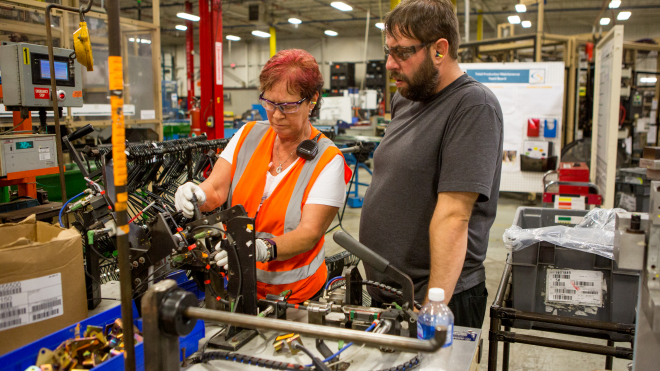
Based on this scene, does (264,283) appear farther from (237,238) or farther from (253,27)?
(253,27)

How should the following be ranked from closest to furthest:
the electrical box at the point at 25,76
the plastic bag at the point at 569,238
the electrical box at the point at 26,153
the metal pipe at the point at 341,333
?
the metal pipe at the point at 341,333 < the plastic bag at the point at 569,238 < the electrical box at the point at 26,153 < the electrical box at the point at 25,76

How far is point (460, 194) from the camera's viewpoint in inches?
46.2

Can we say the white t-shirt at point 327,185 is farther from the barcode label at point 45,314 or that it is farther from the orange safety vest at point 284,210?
the barcode label at point 45,314

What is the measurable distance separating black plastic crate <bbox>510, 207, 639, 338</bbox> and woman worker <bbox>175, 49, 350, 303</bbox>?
747mm

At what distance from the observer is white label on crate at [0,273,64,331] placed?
107cm

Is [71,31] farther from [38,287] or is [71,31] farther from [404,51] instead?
[404,51]

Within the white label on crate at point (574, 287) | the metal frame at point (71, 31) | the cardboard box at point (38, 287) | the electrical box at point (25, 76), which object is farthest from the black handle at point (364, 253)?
the metal frame at point (71, 31)

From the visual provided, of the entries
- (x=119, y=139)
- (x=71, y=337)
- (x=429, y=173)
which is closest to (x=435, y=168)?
(x=429, y=173)

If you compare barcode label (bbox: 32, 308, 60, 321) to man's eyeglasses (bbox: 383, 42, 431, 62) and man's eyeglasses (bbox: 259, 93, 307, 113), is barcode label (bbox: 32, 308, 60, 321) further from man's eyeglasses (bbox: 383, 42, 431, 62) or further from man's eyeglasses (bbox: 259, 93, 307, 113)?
man's eyeglasses (bbox: 383, 42, 431, 62)

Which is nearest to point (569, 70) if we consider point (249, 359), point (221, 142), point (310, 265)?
point (221, 142)

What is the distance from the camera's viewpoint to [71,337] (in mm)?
1050

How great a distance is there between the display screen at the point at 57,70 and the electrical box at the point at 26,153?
0.41 meters

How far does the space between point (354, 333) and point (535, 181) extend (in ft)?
16.9

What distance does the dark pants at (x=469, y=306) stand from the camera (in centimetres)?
140
